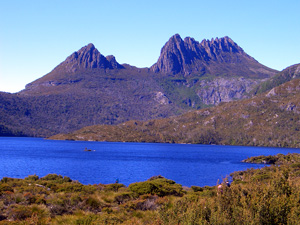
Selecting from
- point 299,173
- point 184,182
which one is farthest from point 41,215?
point 184,182

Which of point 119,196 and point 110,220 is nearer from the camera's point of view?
point 110,220

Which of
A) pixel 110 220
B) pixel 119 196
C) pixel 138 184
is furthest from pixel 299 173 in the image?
pixel 110 220

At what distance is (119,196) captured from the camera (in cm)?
2534

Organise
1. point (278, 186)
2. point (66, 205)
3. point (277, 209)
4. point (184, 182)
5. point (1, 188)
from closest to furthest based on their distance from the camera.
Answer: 1. point (277, 209)
2. point (278, 186)
3. point (66, 205)
4. point (1, 188)
5. point (184, 182)

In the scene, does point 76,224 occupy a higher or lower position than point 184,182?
higher

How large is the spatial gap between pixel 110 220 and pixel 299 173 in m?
33.9

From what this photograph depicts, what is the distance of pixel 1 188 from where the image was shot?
24.5 m

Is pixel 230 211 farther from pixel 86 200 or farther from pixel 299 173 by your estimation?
pixel 299 173

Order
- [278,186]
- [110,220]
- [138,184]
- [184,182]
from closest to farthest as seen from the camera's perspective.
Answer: [110,220] < [278,186] < [138,184] < [184,182]

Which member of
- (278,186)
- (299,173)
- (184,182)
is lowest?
(184,182)

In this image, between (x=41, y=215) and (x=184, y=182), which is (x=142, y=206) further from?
(x=184, y=182)

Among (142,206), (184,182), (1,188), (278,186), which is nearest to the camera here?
(278,186)

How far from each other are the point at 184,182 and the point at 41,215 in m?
52.6

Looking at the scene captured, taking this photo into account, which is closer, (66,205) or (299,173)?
(66,205)
